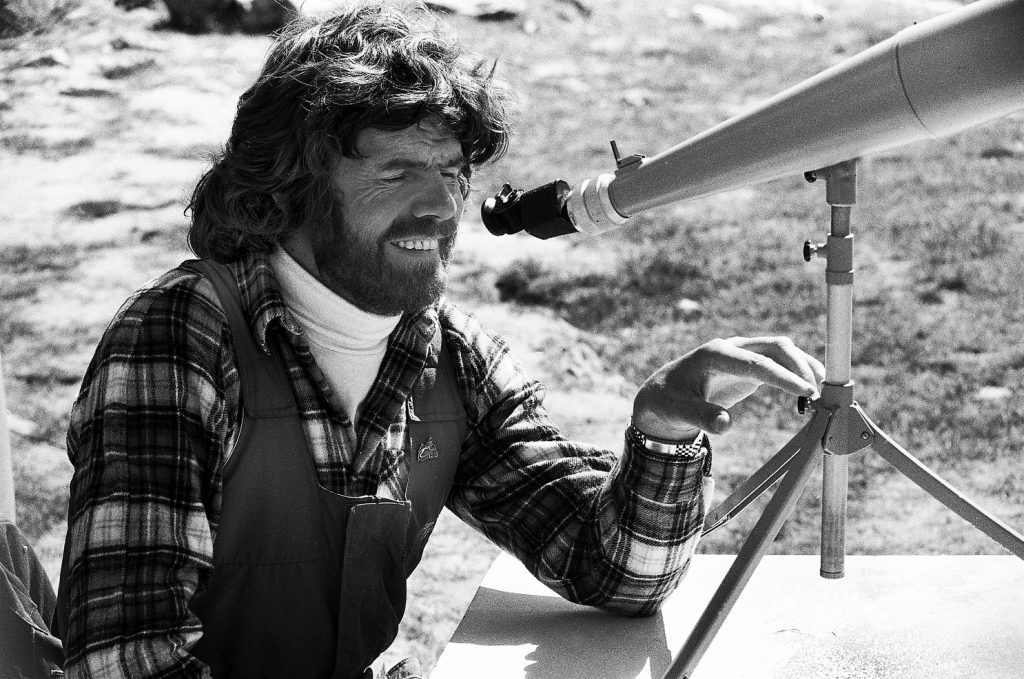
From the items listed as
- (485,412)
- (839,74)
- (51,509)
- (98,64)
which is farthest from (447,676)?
(98,64)

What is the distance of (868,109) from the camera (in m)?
1.27

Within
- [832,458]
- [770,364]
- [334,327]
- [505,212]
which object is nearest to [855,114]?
[770,364]

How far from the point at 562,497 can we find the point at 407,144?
0.58 meters

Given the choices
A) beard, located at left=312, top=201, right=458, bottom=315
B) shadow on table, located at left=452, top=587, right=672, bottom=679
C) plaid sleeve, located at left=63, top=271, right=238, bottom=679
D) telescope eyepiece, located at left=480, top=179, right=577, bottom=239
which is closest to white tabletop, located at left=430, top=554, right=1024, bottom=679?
shadow on table, located at left=452, top=587, right=672, bottom=679

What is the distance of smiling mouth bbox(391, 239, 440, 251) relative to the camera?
1.88 metres

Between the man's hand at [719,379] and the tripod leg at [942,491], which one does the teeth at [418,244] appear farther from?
the tripod leg at [942,491]

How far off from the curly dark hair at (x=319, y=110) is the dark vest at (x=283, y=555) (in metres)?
0.15

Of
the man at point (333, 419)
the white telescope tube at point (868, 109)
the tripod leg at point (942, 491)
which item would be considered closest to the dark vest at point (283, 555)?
the man at point (333, 419)

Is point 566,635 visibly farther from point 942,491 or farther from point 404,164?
point 404,164

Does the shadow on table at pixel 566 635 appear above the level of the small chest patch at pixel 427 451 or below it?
below

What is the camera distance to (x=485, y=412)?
1.97m

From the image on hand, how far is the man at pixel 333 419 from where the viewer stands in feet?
5.07

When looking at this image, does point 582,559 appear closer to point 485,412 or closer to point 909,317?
point 485,412

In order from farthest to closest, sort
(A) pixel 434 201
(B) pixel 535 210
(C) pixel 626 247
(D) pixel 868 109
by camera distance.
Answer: (C) pixel 626 247
(A) pixel 434 201
(B) pixel 535 210
(D) pixel 868 109
